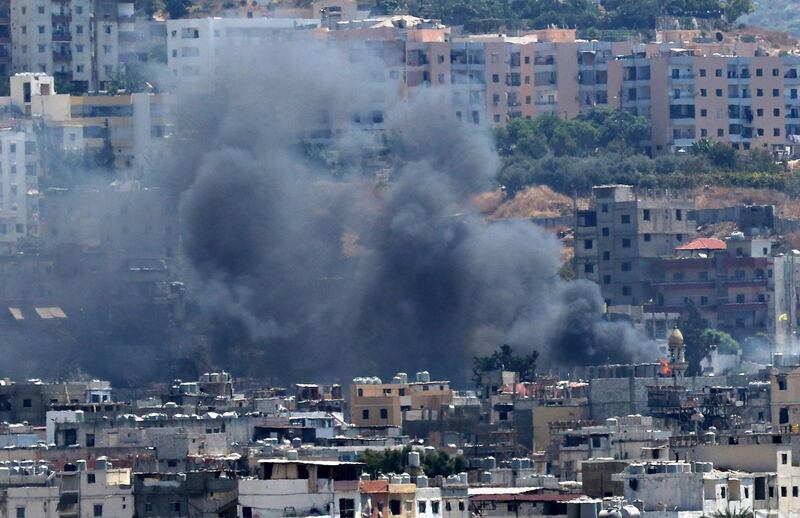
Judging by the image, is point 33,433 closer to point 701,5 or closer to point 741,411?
point 741,411

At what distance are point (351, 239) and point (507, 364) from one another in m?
21.1

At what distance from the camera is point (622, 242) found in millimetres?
113625

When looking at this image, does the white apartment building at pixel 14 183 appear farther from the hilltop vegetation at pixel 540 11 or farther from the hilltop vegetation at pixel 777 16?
the hilltop vegetation at pixel 777 16

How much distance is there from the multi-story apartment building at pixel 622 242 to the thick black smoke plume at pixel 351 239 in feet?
3.61

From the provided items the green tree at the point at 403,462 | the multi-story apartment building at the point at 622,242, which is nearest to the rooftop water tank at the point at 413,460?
the green tree at the point at 403,462

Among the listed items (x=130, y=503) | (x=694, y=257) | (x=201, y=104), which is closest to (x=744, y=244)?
(x=694, y=257)

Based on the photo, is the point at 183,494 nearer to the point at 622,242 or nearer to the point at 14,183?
the point at 622,242

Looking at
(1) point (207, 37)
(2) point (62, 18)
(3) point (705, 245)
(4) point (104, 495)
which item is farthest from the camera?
(2) point (62, 18)

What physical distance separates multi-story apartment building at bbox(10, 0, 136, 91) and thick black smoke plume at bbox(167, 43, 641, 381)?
959 centimetres

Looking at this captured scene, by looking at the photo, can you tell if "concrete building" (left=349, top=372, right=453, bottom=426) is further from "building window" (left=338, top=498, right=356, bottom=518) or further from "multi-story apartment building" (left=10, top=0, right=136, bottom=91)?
"multi-story apartment building" (left=10, top=0, right=136, bottom=91)

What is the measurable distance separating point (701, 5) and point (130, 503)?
270 feet

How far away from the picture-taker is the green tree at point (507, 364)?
97.1m

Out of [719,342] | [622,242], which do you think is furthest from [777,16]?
[719,342]

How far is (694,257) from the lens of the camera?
114 m
